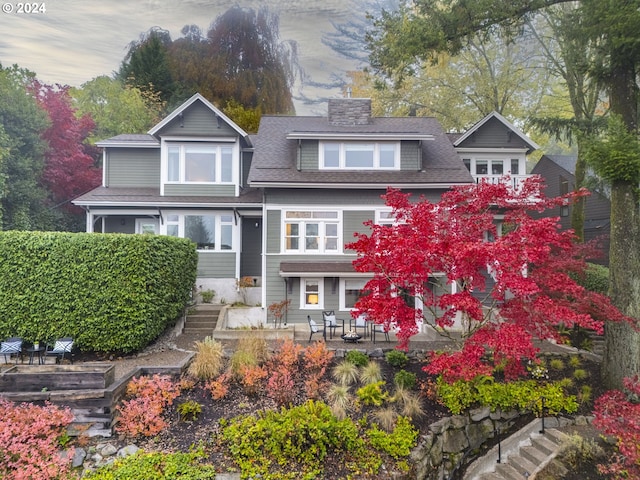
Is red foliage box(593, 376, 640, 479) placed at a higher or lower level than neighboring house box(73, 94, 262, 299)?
lower

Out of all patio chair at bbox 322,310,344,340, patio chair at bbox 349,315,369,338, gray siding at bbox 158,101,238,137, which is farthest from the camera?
gray siding at bbox 158,101,238,137

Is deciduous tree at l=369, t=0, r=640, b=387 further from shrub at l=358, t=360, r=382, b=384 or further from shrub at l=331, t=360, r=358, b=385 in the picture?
shrub at l=331, t=360, r=358, b=385

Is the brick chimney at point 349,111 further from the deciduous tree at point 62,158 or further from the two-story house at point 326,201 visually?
the deciduous tree at point 62,158

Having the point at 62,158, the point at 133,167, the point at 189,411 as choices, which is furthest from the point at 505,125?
the point at 62,158

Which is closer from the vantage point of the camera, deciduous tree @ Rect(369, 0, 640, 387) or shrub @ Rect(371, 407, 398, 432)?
shrub @ Rect(371, 407, 398, 432)

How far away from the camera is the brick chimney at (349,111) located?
1531cm

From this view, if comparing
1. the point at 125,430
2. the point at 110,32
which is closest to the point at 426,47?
the point at 125,430

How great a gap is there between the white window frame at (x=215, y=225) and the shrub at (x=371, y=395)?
9.08 metres

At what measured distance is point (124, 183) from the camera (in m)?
15.6

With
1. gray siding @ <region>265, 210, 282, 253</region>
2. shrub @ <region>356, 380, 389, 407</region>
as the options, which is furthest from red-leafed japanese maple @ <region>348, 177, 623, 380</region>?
gray siding @ <region>265, 210, 282, 253</region>

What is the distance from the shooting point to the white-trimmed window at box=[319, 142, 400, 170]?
13758mm

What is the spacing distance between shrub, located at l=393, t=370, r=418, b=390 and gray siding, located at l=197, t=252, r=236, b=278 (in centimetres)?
871

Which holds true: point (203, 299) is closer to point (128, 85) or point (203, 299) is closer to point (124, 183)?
point (124, 183)

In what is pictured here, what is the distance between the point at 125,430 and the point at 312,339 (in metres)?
6.44
